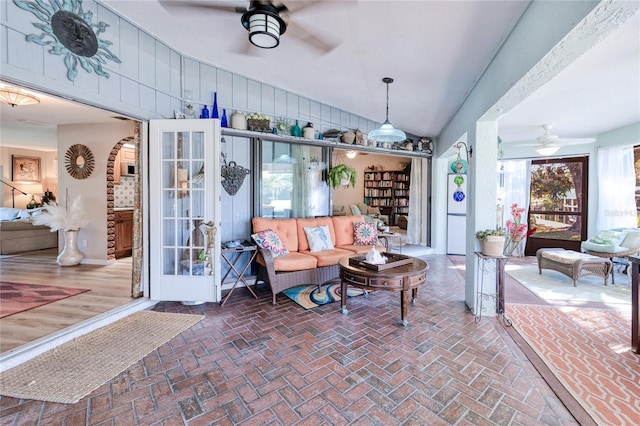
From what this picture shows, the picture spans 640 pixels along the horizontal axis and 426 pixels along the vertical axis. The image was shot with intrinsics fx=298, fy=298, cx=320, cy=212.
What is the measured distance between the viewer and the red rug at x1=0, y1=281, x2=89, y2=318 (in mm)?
3131

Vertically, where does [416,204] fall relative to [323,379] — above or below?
above

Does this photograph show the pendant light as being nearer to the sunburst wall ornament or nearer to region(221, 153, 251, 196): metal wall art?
region(221, 153, 251, 196): metal wall art

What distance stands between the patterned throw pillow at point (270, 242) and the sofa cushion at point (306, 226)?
1.55 feet

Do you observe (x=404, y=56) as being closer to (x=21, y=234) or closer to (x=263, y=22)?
(x=263, y=22)

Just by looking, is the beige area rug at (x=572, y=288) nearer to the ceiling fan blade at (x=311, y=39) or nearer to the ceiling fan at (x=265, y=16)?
the ceiling fan blade at (x=311, y=39)

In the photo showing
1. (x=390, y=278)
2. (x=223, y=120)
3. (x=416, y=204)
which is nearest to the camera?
(x=390, y=278)

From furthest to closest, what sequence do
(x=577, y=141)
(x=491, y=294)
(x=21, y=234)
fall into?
(x=21, y=234) → (x=577, y=141) → (x=491, y=294)

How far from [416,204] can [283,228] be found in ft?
12.7

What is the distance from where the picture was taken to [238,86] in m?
4.10

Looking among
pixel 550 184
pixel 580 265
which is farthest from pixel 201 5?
pixel 550 184

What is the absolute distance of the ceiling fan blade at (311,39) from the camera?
270 centimetres

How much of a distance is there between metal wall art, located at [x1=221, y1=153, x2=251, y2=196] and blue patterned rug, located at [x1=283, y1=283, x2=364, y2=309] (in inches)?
61.9

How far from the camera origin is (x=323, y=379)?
2043mm

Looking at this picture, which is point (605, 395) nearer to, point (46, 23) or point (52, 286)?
point (46, 23)
